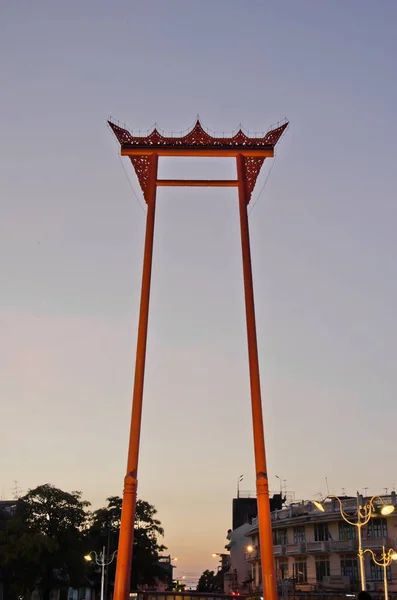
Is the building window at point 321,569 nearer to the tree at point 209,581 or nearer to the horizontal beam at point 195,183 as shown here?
the horizontal beam at point 195,183

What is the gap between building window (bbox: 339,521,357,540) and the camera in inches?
2035

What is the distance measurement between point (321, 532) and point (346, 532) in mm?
2669

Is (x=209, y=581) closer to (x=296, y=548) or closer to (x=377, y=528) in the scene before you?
(x=296, y=548)

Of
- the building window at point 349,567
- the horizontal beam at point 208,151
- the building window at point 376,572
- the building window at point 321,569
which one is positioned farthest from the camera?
the building window at point 321,569

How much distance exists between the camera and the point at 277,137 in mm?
33688

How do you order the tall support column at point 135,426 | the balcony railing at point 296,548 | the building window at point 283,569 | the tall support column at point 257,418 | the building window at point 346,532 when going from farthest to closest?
the building window at point 283,569 < the balcony railing at point 296,548 < the building window at point 346,532 < the tall support column at point 135,426 < the tall support column at point 257,418

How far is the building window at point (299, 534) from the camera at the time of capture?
5641 cm

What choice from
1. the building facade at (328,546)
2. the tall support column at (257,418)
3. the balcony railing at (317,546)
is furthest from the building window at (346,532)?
the tall support column at (257,418)

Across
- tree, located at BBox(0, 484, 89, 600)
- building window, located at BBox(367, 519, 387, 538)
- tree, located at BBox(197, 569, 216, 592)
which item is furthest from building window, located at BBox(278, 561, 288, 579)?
tree, located at BBox(197, 569, 216, 592)

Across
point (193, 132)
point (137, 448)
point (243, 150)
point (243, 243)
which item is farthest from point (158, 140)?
point (137, 448)

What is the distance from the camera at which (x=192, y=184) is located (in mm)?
34156

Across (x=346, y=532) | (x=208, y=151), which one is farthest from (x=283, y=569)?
(x=208, y=151)

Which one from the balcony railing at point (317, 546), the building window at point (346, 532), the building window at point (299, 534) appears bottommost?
the balcony railing at point (317, 546)

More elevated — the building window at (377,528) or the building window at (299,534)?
the building window at (299,534)
